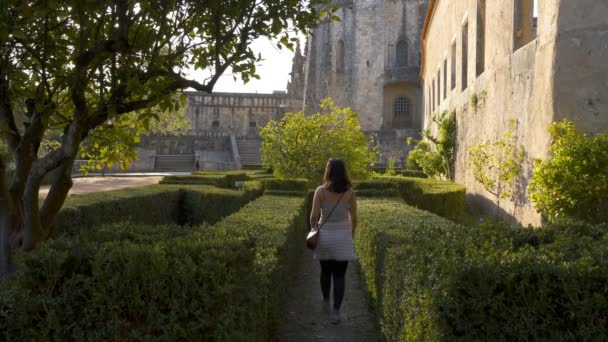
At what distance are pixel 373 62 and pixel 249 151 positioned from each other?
11.8 m

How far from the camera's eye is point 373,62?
3850 cm

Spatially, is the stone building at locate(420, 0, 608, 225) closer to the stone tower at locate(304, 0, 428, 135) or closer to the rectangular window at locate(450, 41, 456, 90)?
the rectangular window at locate(450, 41, 456, 90)

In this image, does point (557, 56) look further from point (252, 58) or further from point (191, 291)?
point (191, 291)

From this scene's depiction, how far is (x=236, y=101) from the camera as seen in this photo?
47438 mm

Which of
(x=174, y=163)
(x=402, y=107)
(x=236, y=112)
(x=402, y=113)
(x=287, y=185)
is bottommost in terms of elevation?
(x=287, y=185)

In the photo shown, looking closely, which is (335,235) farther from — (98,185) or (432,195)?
(98,185)

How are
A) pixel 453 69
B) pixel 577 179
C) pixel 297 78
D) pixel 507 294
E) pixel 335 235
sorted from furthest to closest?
pixel 297 78
pixel 453 69
pixel 577 179
pixel 335 235
pixel 507 294

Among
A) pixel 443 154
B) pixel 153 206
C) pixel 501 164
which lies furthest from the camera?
pixel 443 154

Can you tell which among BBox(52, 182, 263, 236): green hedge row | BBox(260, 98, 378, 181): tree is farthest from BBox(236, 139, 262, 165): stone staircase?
BBox(52, 182, 263, 236): green hedge row

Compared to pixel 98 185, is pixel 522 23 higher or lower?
higher

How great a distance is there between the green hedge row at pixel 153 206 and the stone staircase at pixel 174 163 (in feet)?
73.8

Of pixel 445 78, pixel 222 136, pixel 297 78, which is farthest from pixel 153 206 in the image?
pixel 297 78

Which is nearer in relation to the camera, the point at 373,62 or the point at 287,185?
the point at 287,185

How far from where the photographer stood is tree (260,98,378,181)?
13.0 m
